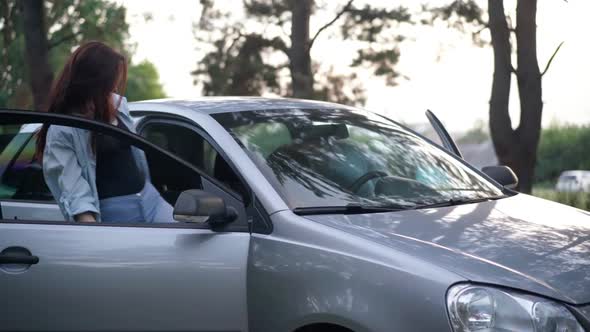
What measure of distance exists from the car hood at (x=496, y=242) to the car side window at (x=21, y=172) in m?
2.05

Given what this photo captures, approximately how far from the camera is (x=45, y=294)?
400cm

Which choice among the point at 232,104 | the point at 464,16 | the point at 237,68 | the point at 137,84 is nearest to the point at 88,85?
the point at 232,104

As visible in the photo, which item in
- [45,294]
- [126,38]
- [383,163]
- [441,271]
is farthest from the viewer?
[126,38]

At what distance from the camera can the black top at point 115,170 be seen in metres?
4.25

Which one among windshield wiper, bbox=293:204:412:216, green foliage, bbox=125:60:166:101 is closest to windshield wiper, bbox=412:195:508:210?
windshield wiper, bbox=293:204:412:216

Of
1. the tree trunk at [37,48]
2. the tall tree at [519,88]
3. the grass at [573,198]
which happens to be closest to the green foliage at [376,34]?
the grass at [573,198]

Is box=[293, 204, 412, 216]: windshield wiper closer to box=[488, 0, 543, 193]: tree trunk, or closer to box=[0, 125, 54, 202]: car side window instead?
box=[0, 125, 54, 202]: car side window

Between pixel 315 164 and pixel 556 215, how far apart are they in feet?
3.37

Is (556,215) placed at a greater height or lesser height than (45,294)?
greater

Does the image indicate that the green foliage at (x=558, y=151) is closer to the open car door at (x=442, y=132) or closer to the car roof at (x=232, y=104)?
the open car door at (x=442, y=132)

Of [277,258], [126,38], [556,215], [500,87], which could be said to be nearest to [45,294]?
[277,258]

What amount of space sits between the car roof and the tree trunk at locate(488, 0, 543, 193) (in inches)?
215

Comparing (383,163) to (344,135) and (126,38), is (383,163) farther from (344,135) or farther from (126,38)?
(126,38)

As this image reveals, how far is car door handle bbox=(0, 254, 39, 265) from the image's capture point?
4.02 metres
